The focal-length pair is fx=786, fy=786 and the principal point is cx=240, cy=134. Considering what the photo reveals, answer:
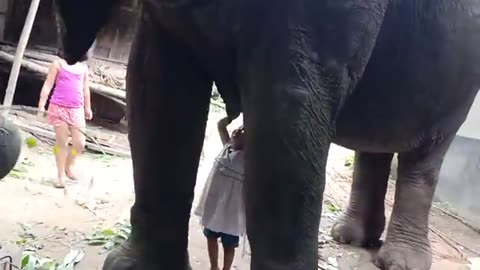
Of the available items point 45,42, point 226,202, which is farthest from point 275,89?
point 45,42

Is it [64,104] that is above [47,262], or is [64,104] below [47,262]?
above

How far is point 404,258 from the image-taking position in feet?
6.97

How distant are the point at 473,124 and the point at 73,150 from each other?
1.79 metres

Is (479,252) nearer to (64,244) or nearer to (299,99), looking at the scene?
(64,244)

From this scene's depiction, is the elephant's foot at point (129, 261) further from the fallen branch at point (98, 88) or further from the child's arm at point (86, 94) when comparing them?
the fallen branch at point (98, 88)

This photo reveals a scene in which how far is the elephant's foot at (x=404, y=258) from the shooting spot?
2.12 m

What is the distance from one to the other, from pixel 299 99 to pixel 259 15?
121mm

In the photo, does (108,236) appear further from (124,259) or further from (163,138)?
(163,138)

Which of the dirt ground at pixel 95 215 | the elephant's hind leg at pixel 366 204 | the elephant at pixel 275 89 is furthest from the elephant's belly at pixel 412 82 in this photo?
the dirt ground at pixel 95 215

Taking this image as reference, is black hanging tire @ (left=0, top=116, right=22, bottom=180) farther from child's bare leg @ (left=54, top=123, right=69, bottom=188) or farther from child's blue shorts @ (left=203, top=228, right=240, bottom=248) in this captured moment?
child's bare leg @ (left=54, top=123, right=69, bottom=188)

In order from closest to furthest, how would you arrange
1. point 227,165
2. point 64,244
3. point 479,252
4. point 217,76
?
point 217,76
point 227,165
point 64,244
point 479,252

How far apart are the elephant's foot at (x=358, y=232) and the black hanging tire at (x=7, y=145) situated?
3.66 ft

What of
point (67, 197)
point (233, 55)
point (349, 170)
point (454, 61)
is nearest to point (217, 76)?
point (233, 55)

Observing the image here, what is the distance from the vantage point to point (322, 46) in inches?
40.1
